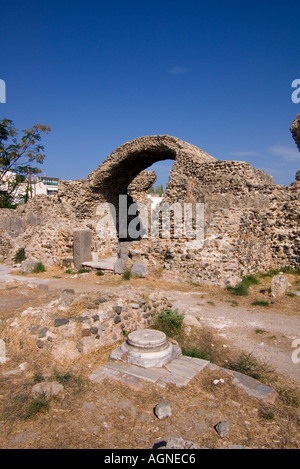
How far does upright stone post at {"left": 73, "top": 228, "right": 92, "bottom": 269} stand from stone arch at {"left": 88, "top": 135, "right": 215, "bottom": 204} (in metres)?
3.28

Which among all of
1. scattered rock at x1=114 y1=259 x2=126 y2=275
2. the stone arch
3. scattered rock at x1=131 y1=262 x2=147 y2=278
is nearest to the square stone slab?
scattered rock at x1=131 y1=262 x2=147 y2=278

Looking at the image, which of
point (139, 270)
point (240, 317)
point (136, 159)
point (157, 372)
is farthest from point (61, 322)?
point (136, 159)

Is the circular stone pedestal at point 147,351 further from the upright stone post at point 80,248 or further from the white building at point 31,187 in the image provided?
the white building at point 31,187

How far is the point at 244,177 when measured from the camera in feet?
34.6

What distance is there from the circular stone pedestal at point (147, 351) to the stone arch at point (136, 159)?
8.62 metres

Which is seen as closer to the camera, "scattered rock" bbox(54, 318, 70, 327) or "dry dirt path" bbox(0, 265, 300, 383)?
"scattered rock" bbox(54, 318, 70, 327)

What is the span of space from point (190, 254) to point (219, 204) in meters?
2.51

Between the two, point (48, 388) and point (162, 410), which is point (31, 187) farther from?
point (162, 410)

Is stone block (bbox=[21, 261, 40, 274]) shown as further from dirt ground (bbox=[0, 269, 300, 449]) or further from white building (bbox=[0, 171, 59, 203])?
dirt ground (bbox=[0, 269, 300, 449])

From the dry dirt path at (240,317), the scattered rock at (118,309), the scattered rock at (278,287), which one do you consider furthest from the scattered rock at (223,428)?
the scattered rock at (278,287)

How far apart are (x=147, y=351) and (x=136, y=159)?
35.8 ft

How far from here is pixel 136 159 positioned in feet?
45.2

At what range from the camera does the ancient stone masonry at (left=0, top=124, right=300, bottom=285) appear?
29.9ft

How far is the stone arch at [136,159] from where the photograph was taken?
12.1 meters
